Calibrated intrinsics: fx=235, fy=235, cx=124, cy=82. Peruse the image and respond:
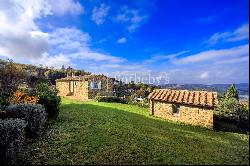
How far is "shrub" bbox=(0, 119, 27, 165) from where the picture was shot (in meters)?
8.58

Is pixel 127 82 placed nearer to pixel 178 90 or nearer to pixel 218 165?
pixel 178 90

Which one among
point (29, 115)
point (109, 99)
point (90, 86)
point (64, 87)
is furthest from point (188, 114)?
point (64, 87)

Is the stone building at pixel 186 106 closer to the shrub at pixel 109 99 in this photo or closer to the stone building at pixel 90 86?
the shrub at pixel 109 99

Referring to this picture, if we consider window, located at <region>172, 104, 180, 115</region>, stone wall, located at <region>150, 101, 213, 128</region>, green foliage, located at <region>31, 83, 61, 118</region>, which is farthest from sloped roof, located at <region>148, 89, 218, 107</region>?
green foliage, located at <region>31, 83, 61, 118</region>

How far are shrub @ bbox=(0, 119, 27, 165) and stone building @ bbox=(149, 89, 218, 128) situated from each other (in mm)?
13681

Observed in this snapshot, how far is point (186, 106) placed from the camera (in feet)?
64.8

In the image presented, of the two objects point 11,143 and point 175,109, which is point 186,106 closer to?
point 175,109

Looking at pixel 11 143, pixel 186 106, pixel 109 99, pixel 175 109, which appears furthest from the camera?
pixel 109 99

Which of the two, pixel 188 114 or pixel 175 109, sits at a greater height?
pixel 175 109

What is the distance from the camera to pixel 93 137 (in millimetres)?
12414

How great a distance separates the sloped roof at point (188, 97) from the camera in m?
18.8

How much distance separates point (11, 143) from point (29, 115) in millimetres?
3607

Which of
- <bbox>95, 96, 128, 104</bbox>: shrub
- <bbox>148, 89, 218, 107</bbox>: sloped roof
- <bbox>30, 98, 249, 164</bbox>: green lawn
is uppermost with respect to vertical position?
<bbox>148, 89, 218, 107</bbox>: sloped roof

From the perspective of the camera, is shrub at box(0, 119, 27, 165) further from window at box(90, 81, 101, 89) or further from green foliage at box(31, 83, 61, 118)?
window at box(90, 81, 101, 89)
